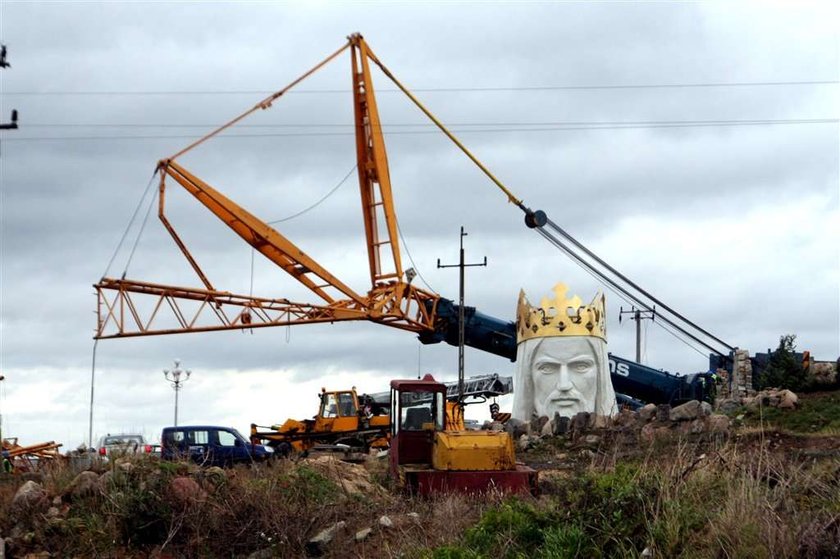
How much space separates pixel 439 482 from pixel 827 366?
18553 mm

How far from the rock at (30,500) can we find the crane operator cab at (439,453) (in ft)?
20.0

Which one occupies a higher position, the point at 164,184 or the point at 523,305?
the point at 164,184

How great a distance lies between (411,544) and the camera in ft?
53.4

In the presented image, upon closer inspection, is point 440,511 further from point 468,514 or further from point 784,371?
point 784,371

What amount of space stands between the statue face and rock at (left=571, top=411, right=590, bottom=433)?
3204mm

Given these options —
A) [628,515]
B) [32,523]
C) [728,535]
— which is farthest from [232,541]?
[728,535]

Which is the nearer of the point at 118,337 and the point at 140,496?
the point at 140,496

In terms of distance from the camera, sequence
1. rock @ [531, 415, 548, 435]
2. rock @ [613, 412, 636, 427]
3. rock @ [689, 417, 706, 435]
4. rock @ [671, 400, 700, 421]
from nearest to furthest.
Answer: rock @ [689, 417, 706, 435], rock @ [671, 400, 700, 421], rock @ [613, 412, 636, 427], rock @ [531, 415, 548, 435]

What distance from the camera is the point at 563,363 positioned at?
38625 mm

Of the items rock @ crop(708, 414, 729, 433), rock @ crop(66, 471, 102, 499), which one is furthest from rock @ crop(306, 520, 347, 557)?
rock @ crop(708, 414, 729, 433)

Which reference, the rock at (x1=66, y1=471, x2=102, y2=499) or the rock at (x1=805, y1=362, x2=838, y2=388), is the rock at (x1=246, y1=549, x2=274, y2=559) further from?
the rock at (x1=805, y1=362, x2=838, y2=388)

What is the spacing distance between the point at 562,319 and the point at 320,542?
2183cm

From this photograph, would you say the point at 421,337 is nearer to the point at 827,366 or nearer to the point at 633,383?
the point at 633,383

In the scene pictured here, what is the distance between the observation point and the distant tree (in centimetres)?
3566
